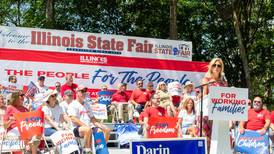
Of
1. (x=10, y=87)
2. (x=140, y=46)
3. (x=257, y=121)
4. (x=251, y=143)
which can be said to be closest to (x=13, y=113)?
(x=251, y=143)

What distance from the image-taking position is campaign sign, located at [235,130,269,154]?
10508 mm

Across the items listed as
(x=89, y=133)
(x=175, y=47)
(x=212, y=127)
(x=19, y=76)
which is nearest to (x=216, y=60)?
(x=212, y=127)

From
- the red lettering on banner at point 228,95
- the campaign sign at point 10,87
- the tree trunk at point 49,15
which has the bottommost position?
the campaign sign at point 10,87

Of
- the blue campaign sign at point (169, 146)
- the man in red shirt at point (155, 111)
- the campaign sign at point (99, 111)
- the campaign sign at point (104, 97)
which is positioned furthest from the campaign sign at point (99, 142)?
the campaign sign at point (104, 97)

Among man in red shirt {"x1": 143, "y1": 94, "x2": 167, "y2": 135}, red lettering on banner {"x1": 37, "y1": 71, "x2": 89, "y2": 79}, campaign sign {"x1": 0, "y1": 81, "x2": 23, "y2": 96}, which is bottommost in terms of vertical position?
man in red shirt {"x1": 143, "y1": 94, "x2": 167, "y2": 135}

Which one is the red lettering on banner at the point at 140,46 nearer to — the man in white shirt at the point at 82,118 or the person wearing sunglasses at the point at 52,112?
the person wearing sunglasses at the point at 52,112

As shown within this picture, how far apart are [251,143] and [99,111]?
173 inches

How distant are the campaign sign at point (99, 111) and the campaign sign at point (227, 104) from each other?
687cm

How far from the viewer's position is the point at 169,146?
17.8 ft

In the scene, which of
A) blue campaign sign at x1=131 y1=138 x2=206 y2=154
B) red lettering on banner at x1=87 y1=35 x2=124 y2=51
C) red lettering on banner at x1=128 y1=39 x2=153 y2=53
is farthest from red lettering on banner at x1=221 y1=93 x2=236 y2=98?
red lettering on banner at x1=128 y1=39 x2=153 y2=53

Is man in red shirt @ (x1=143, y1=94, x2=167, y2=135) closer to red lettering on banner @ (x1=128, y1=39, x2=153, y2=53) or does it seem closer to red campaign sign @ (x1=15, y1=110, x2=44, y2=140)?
red campaign sign @ (x1=15, y1=110, x2=44, y2=140)

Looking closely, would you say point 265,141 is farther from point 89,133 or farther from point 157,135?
point 89,133

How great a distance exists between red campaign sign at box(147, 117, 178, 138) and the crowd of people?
333 millimetres

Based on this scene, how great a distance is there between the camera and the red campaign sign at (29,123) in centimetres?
863
